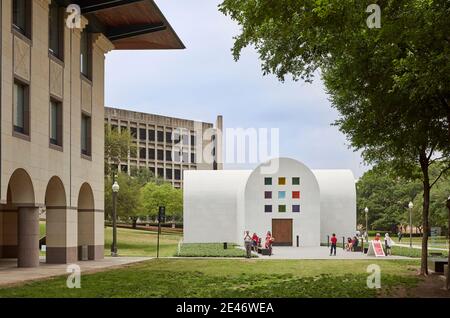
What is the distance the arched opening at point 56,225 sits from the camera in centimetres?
3053

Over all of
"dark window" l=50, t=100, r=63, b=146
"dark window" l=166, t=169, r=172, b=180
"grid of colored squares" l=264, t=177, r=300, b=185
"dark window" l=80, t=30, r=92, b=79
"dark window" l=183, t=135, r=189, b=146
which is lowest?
"grid of colored squares" l=264, t=177, r=300, b=185

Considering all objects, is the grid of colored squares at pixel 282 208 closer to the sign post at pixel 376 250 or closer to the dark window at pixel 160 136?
the sign post at pixel 376 250

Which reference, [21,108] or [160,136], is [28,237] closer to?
[21,108]

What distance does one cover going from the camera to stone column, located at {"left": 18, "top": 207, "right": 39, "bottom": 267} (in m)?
27.7

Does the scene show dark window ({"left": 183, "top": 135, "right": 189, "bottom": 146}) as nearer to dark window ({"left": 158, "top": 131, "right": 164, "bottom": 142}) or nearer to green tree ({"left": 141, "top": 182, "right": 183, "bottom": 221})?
dark window ({"left": 158, "top": 131, "right": 164, "bottom": 142})

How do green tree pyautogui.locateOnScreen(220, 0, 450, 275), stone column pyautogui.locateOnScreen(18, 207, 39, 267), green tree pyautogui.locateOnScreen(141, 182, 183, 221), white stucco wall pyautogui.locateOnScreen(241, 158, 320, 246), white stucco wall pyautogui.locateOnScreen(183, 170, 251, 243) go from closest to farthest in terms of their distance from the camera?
green tree pyautogui.locateOnScreen(220, 0, 450, 275) → stone column pyautogui.locateOnScreen(18, 207, 39, 267) → white stucco wall pyautogui.locateOnScreen(241, 158, 320, 246) → white stucco wall pyautogui.locateOnScreen(183, 170, 251, 243) → green tree pyautogui.locateOnScreen(141, 182, 183, 221)

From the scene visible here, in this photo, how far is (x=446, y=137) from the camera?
21.8 m

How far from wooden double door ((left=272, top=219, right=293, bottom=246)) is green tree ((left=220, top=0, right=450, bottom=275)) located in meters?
34.1

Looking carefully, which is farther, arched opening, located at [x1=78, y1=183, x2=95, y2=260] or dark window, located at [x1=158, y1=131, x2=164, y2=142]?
dark window, located at [x1=158, y1=131, x2=164, y2=142]

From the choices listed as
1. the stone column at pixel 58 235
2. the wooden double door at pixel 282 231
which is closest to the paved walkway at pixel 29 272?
the stone column at pixel 58 235

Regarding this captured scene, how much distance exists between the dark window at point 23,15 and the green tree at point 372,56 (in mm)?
10641

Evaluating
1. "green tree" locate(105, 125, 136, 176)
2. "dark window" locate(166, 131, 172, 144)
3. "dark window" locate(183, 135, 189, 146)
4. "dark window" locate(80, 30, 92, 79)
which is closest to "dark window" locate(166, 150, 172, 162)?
"dark window" locate(166, 131, 172, 144)

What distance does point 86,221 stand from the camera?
35469mm

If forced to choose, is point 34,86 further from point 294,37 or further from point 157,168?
point 157,168
